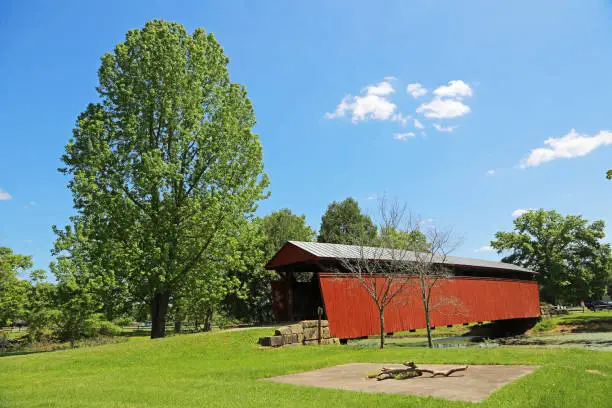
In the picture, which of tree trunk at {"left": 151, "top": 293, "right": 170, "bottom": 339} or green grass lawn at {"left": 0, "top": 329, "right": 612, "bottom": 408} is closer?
green grass lawn at {"left": 0, "top": 329, "right": 612, "bottom": 408}

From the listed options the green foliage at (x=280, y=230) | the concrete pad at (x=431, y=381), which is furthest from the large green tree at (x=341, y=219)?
the concrete pad at (x=431, y=381)

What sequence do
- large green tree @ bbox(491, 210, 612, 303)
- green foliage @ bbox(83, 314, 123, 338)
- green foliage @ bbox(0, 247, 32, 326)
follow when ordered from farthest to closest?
large green tree @ bbox(491, 210, 612, 303)
green foliage @ bbox(0, 247, 32, 326)
green foliage @ bbox(83, 314, 123, 338)

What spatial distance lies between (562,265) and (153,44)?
158ft

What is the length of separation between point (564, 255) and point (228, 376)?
50.9 meters

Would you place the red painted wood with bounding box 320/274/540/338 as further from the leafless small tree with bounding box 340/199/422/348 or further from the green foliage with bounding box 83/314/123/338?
the green foliage with bounding box 83/314/123/338

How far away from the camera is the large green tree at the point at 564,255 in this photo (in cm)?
4791

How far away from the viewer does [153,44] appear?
20.9 m

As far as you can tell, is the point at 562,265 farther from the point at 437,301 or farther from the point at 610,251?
the point at 437,301

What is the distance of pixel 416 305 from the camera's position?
2169cm

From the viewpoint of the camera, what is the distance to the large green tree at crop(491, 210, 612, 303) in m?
47.9

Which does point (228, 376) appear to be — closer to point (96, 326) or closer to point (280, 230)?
point (96, 326)

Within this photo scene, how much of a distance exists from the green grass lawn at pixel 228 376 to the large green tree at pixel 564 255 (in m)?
42.0

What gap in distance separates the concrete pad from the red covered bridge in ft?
23.7

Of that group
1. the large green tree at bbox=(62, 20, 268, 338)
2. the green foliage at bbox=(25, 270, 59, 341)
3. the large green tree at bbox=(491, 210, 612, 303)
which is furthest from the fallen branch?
the large green tree at bbox=(491, 210, 612, 303)
